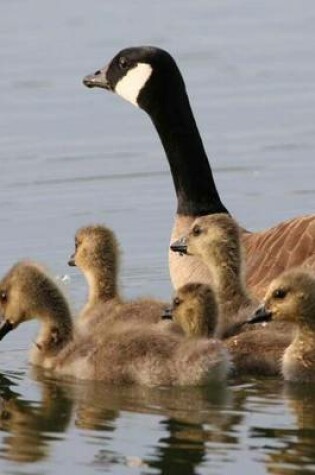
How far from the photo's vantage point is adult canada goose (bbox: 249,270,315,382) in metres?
10.7

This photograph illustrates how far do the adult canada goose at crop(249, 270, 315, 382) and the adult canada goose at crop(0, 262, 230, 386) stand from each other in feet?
1.19

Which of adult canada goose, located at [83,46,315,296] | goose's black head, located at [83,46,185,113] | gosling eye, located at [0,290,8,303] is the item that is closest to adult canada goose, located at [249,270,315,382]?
gosling eye, located at [0,290,8,303]

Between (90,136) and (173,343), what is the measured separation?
20.6 ft

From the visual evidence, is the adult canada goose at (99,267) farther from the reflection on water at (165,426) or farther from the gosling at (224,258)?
the reflection on water at (165,426)

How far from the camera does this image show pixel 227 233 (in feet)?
38.9

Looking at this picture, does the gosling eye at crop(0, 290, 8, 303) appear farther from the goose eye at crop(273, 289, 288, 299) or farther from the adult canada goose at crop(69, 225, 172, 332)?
the goose eye at crop(273, 289, 288, 299)

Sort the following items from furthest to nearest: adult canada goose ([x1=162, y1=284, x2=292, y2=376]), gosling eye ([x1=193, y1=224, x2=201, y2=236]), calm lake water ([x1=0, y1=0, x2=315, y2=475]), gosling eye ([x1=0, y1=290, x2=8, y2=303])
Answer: gosling eye ([x1=193, y1=224, x2=201, y2=236]) → gosling eye ([x1=0, y1=290, x2=8, y2=303]) → adult canada goose ([x1=162, y1=284, x2=292, y2=376]) → calm lake water ([x1=0, y1=0, x2=315, y2=475])

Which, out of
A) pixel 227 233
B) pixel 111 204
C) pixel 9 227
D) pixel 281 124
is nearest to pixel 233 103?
pixel 281 124

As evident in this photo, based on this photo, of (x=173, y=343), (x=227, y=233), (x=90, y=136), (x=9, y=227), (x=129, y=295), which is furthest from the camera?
(x=90, y=136)

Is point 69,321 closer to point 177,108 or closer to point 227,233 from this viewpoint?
point 227,233

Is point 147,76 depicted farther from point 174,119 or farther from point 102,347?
Answer: point 102,347

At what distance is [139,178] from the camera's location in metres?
15.8

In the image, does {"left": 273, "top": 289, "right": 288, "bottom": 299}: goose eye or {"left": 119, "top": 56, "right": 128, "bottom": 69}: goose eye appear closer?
{"left": 273, "top": 289, "right": 288, "bottom": 299}: goose eye

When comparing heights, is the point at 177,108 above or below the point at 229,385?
above
